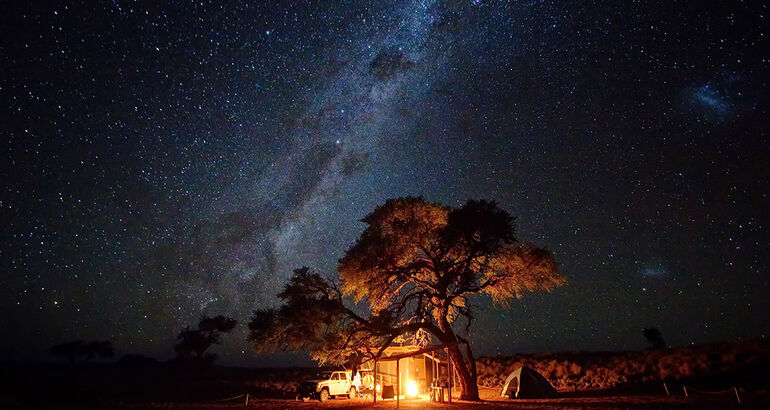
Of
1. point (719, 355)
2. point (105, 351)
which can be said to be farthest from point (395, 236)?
point (105, 351)

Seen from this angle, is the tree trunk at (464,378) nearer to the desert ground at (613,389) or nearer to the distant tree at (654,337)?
the desert ground at (613,389)

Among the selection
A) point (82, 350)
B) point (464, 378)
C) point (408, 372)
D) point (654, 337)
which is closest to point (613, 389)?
point (464, 378)

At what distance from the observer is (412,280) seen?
2759 centimetres

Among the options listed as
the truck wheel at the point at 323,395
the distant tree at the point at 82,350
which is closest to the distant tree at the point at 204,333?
the distant tree at the point at 82,350

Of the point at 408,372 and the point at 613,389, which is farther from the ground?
the point at 408,372

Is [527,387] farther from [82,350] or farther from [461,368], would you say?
[82,350]

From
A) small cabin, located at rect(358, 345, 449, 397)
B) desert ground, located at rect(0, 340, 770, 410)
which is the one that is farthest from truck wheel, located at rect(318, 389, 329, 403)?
small cabin, located at rect(358, 345, 449, 397)

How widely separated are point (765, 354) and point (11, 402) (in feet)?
141

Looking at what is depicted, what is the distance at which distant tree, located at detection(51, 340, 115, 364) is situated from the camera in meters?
83.6

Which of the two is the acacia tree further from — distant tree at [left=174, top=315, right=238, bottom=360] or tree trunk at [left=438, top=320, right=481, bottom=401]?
distant tree at [left=174, top=315, right=238, bottom=360]

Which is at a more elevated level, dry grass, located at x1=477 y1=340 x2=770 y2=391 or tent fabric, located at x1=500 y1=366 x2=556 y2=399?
dry grass, located at x1=477 y1=340 x2=770 y2=391

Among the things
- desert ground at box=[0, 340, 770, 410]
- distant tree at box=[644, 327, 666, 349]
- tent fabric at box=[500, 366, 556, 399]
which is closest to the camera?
desert ground at box=[0, 340, 770, 410]

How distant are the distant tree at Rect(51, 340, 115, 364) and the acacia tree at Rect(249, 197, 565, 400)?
73.9m

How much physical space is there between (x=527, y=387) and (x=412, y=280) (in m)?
8.57
